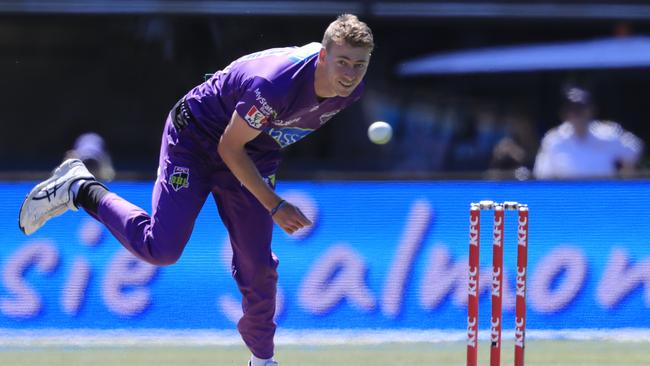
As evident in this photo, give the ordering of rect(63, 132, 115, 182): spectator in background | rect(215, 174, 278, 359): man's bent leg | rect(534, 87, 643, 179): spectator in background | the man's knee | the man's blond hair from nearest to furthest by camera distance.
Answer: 1. the man's blond hair
2. the man's knee
3. rect(215, 174, 278, 359): man's bent leg
4. rect(534, 87, 643, 179): spectator in background
5. rect(63, 132, 115, 182): spectator in background

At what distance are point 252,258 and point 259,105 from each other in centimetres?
99

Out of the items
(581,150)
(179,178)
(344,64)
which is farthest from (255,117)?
(581,150)

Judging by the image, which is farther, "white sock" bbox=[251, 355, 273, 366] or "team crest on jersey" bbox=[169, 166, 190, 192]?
"white sock" bbox=[251, 355, 273, 366]

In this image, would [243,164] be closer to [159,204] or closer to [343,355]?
[159,204]

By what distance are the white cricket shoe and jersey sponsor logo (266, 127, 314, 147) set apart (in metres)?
1.09

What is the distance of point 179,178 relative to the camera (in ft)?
19.2

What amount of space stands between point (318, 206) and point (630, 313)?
2139 millimetres

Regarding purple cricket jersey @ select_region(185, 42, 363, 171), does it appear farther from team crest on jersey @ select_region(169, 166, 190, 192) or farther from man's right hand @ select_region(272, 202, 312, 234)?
man's right hand @ select_region(272, 202, 312, 234)

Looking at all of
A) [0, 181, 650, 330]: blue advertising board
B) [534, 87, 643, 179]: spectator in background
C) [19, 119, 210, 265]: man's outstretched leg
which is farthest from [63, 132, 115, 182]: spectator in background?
[534, 87, 643, 179]: spectator in background

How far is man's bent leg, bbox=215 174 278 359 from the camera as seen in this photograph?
5941 mm

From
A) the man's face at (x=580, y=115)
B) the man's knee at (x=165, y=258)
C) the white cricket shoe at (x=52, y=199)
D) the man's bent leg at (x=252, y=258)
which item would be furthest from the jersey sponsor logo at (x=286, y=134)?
the man's face at (x=580, y=115)

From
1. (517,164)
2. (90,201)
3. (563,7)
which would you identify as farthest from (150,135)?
(90,201)

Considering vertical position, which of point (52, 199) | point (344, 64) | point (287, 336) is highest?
point (344, 64)

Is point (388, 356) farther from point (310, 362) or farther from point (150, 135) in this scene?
point (150, 135)
